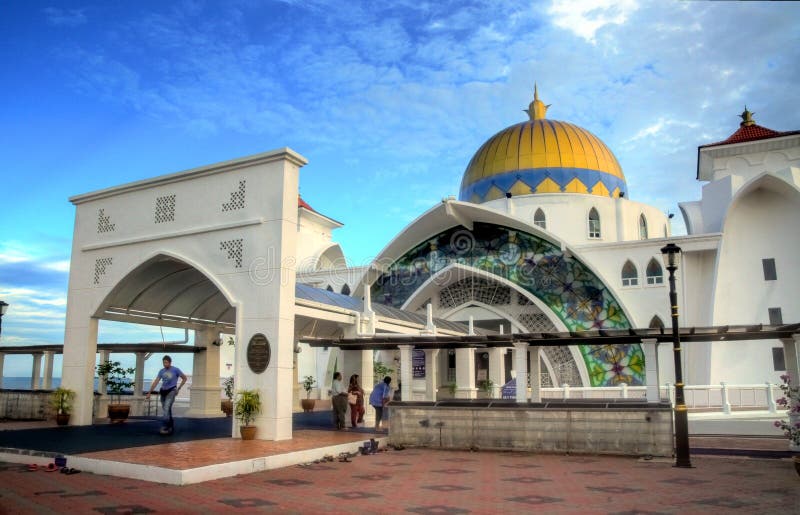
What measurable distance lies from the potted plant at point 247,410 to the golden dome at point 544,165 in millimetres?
19072

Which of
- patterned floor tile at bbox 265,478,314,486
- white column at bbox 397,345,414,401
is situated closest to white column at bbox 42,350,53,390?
white column at bbox 397,345,414,401

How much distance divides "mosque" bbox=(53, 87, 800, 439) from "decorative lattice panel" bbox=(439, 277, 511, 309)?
8 cm

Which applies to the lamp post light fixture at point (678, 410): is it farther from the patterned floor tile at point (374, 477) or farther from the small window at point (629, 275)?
the small window at point (629, 275)

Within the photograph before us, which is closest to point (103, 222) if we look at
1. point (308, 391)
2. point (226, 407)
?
point (226, 407)

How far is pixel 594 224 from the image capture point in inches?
1088

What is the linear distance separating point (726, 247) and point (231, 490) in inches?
812

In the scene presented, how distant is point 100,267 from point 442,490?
10701mm

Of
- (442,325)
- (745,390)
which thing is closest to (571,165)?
(442,325)

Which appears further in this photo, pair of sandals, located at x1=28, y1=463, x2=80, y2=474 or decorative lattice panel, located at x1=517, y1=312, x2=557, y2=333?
decorative lattice panel, located at x1=517, y1=312, x2=557, y2=333

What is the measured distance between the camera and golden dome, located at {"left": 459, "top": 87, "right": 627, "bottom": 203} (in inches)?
1124

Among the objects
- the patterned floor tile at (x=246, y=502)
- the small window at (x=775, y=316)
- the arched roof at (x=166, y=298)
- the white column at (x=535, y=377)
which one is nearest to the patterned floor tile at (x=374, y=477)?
the patterned floor tile at (x=246, y=502)

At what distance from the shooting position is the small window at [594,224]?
1080 inches

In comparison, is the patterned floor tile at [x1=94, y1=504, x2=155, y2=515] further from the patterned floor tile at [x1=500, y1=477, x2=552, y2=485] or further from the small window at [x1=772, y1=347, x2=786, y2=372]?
the small window at [x1=772, y1=347, x2=786, y2=372]

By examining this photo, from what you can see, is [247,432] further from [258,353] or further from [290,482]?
[290,482]
